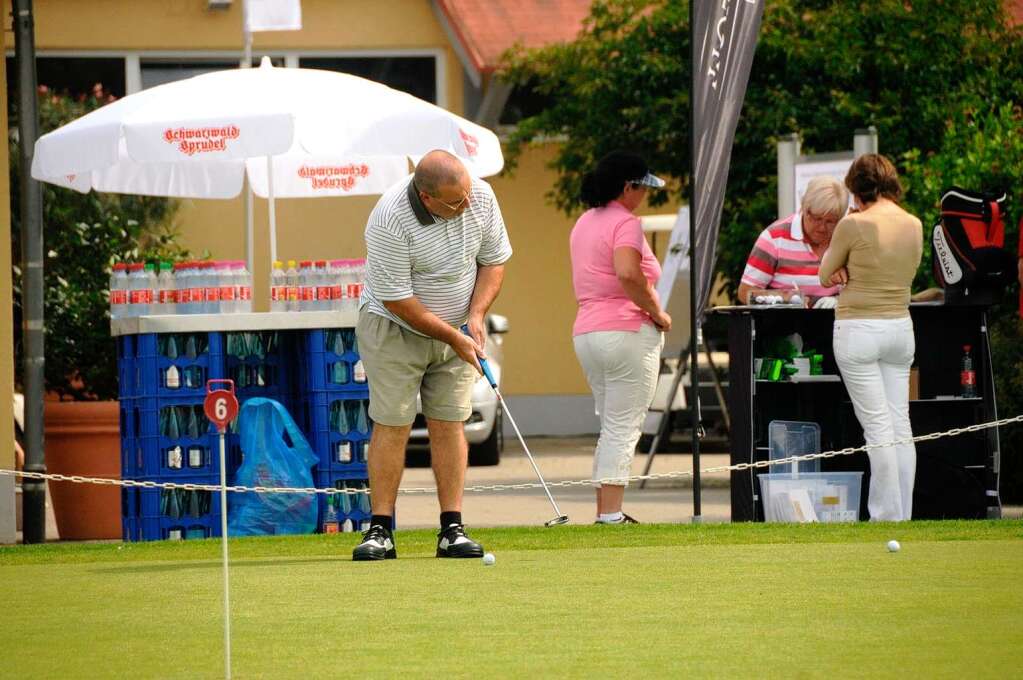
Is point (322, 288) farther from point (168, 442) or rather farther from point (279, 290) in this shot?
point (168, 442)

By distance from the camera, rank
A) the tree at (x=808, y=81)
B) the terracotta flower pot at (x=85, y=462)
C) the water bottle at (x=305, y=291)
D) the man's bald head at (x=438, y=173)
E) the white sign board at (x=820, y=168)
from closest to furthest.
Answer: the man's bald head at (x=438, y=173) → the water bottle at (x=305, y=291) → the terracotta flower pot at (x=85, y=462) → the white sign board at (x=820, y=168) → the tree at (x=808, y=81)

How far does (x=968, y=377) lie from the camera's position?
34.7 feet

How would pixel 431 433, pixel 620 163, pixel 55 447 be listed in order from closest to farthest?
pixel 431 433 < pixel 620 163 < pixel 55 447

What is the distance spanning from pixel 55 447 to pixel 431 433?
166 inches

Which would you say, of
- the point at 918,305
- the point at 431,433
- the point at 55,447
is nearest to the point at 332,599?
Result: the point at 431,433

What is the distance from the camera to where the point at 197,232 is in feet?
73.5

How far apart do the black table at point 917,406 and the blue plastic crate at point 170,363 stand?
2753mm

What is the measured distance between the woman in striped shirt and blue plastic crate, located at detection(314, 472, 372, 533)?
7.70 ft

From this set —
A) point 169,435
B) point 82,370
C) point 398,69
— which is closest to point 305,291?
point 169,435

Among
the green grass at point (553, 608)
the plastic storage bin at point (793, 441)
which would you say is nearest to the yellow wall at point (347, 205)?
the plastic storage bin at point (793, 441)

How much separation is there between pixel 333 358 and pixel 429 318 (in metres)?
2.95

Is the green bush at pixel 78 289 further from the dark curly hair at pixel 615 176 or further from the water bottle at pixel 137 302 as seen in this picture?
the dark curly hair at pixel 615 176

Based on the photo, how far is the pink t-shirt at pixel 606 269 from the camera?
9.99m

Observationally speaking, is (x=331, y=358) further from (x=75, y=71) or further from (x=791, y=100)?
(x=75, y=71)
